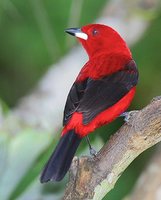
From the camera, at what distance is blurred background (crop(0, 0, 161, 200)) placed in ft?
10.5

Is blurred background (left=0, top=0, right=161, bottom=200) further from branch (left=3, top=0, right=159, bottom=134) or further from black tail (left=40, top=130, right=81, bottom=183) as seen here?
black tail (left=40, top=130, right=81, bottom=183)

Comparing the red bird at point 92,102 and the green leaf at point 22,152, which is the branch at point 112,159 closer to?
the red bird at point 92,102

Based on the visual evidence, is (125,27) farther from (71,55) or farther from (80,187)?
(80,187)

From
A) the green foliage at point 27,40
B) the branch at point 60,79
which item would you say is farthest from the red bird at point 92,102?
the green foliage at point 27,40

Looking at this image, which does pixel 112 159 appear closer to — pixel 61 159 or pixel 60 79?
pixel 61 159

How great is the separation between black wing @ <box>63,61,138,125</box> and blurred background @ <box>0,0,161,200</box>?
68cm

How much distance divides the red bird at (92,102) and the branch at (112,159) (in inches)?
2.9

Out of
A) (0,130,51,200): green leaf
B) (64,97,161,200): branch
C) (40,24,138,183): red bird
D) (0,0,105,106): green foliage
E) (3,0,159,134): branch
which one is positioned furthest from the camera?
(0,0,105,106): green foliage

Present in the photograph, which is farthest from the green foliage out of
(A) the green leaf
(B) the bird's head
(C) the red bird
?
(C) the red bird

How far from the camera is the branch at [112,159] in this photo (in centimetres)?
214

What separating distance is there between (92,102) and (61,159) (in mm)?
225

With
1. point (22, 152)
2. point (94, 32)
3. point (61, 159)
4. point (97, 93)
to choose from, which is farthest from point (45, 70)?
point (61, 159)

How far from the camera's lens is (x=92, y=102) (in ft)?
7.62

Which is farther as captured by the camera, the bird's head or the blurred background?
the blurred background
